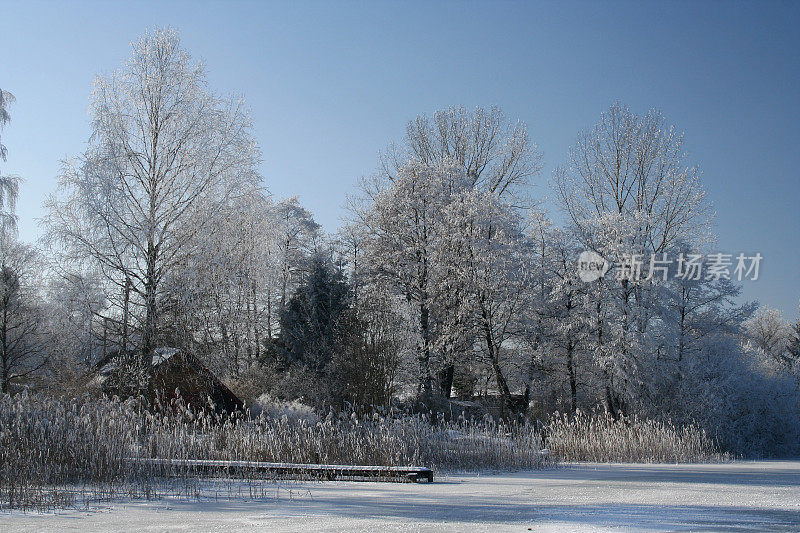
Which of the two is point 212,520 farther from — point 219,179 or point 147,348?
point 219,179

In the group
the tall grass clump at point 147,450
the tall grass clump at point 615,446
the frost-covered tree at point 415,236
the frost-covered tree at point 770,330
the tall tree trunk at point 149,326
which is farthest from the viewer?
the frost-covered tree at point 770,330

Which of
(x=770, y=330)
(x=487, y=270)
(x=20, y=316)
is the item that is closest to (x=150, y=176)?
(x=487, y=270)

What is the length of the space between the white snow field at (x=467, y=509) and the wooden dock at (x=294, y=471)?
28cm

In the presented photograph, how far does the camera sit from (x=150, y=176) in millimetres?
16484

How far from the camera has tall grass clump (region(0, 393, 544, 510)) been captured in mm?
7285

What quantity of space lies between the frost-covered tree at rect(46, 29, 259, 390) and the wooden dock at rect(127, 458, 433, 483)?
687cm

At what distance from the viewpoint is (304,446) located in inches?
404

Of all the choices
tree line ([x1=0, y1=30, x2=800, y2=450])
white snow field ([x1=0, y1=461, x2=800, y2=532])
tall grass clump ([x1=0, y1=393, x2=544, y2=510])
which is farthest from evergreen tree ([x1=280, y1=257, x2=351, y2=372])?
white snow field ([x1=0, y1=461, x2=800, y2=532])

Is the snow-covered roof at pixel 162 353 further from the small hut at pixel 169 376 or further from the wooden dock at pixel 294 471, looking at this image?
the wooden dock at pixel 294 471

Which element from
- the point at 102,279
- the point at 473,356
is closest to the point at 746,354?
the point at 473,356

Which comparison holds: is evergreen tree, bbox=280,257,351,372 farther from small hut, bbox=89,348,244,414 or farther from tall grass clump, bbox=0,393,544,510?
tall grass clump, bbox=0,393,544,510

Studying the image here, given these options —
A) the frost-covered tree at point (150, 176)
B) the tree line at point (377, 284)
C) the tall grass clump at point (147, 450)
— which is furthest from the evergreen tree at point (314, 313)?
the tall grass clump at point (147, 450)

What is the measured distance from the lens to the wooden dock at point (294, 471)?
837 centimetres

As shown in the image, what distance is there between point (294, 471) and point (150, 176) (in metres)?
10.6
